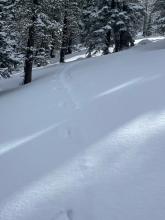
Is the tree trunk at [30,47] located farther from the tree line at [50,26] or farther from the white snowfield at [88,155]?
the white snowfield at [88,155]

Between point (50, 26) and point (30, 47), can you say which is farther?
point (50, 26)

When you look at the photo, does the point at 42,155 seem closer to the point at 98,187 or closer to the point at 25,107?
the point at 98,187

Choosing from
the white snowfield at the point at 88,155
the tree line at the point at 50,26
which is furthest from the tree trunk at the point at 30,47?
the white snowfield at the point at 88,155

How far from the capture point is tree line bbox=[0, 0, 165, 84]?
20.0m

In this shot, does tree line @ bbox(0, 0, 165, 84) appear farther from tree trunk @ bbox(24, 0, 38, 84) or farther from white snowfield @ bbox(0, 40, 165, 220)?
white snowfield @ bbox(0, 40, 165, 220)

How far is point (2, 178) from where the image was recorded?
672 cm

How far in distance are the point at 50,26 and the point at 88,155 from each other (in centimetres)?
1517

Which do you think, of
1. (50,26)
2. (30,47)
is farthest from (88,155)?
(50,26)

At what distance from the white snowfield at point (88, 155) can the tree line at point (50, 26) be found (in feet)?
27.0

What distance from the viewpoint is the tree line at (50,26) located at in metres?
20.0

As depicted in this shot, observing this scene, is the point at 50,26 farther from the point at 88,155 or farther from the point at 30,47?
the point at 88,155

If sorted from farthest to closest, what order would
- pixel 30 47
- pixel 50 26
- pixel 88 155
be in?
1. pixel 50 26
2. pixel 30 47
3. pixel 88 155

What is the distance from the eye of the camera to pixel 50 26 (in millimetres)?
20734

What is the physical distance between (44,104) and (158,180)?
768 centimetres
